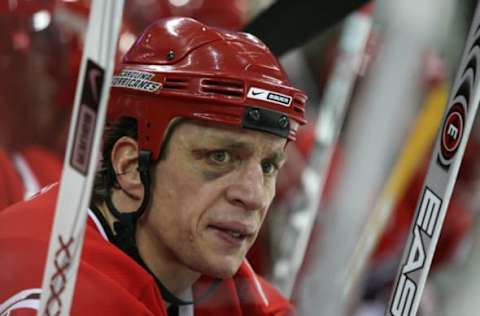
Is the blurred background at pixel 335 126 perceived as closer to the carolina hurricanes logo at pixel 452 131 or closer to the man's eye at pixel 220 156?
the carolina hurricanes logo at pixel 452 131

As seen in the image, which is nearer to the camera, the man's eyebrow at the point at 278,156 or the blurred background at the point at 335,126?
the blurred background at the point at 335,126

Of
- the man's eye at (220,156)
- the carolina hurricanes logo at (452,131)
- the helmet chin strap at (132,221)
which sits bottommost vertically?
the helmet chin strap at (132,221)

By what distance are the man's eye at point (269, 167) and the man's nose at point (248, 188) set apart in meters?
0.03

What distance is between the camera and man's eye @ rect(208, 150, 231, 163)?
1625mm

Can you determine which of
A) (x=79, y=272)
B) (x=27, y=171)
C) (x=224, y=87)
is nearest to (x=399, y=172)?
(x=27, y=171)

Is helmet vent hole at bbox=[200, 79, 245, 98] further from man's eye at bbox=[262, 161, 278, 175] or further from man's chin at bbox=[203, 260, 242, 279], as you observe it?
man's chin at bbox=[203, 260, 242, 279]

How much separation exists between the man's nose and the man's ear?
5.4 inches

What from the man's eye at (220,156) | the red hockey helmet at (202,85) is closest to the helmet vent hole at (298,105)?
the red hockey helmet at (202,85)

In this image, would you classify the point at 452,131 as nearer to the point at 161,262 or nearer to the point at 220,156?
the point at 220,156

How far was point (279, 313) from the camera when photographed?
73.8 inches

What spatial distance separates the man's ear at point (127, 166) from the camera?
167cm

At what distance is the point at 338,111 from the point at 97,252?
5.76 feet

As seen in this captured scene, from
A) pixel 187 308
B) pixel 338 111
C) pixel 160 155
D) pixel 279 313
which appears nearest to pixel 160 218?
pixel 160 155

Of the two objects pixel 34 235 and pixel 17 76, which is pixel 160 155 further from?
pixel 17 76
